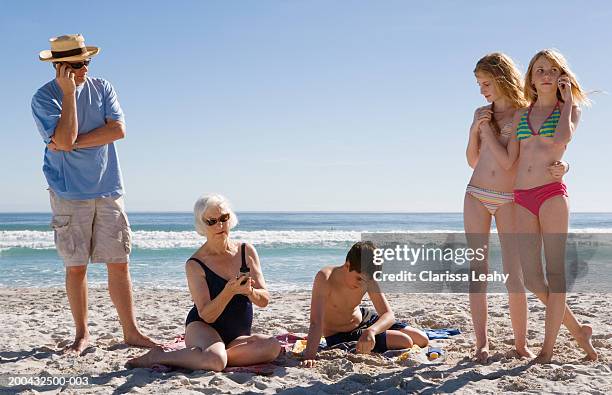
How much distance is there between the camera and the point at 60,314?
6.66 meters

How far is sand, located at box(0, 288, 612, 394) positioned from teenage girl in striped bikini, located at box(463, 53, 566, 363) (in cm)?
32

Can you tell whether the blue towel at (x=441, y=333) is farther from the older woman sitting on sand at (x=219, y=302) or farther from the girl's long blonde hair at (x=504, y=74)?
the girl's long blonde hair at (x=504, y=74)

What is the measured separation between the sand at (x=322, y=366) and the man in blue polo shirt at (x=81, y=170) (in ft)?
1.60

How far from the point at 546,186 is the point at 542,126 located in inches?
16.0

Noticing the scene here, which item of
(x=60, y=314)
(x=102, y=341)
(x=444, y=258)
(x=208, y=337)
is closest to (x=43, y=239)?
(x=444, y=258)

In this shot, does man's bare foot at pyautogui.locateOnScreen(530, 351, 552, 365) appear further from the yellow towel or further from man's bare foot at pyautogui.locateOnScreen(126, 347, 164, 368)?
man's bare foot at pyautogui.locateOnScreen(126, 347, 164, 368)

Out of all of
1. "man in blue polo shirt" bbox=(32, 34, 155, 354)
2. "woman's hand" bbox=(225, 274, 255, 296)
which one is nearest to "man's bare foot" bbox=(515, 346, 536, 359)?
"woman's hand" bbox=(225, 274, 255, 296)

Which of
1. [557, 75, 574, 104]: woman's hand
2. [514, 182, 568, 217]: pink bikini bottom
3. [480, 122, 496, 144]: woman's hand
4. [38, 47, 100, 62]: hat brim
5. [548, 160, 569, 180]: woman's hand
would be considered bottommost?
[514, 182, 568, 217]: pink bikini bottom

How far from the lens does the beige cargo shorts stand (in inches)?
177

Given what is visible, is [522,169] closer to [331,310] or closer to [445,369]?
[445,369]

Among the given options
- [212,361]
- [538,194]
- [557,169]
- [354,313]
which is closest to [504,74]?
[557,169]

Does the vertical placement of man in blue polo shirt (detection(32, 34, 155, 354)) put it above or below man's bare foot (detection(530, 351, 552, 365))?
above

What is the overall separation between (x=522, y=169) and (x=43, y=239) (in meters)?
19.1

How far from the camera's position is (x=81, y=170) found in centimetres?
454
